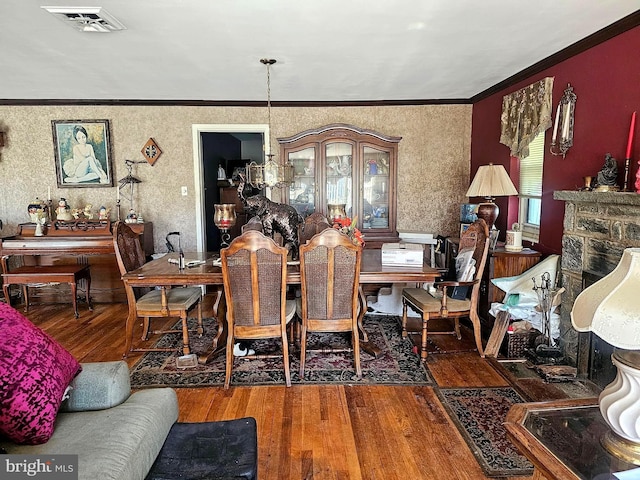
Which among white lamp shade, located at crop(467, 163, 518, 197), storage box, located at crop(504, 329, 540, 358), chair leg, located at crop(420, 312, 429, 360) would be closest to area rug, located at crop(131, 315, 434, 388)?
chair leg, located at crop(420, 312, 429, 360)

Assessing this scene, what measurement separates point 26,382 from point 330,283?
1741mm

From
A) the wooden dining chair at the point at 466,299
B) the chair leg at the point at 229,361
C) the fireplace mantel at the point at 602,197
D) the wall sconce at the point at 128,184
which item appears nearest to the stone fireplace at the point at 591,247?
the fireplace mantel at the point at 602,197

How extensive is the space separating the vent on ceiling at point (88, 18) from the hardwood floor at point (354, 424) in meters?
2.39

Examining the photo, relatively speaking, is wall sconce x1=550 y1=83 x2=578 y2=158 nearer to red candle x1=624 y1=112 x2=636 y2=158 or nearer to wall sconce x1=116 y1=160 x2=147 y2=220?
red candle x1=624 y1=112 x2=636 y2=158

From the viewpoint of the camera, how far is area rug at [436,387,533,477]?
1.96 m

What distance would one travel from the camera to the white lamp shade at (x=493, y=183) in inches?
143

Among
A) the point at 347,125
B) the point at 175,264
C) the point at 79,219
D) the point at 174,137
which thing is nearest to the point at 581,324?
the point at 175,264

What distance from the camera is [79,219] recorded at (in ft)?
15.5

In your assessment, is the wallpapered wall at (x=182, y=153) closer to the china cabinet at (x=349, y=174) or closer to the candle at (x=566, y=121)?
the china cabinet at (x=349, y=174)

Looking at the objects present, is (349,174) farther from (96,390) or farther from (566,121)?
(96,390)

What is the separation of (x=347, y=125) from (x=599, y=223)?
9.15 feet

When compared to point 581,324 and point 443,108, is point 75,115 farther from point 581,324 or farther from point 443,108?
point 581,324

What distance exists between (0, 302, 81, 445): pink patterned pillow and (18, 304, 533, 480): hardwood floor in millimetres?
980

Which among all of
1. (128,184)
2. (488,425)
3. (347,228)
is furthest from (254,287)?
(128,184)
